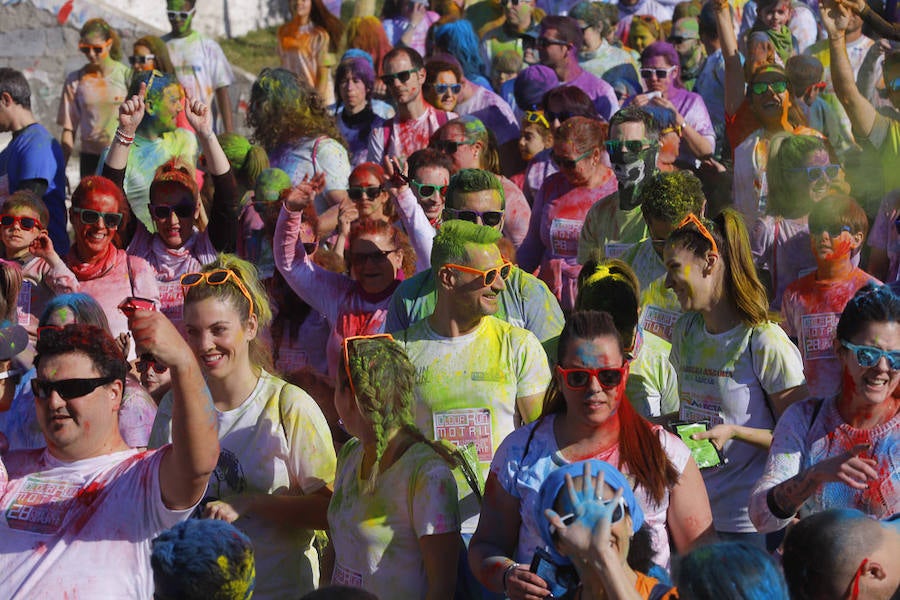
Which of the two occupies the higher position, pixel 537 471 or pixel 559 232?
pixel 537 471

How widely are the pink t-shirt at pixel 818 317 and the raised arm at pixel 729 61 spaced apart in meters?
2.79

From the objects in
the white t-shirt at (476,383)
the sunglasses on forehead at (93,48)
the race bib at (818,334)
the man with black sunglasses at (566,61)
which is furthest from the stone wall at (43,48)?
the white t-shirt at (476,383)

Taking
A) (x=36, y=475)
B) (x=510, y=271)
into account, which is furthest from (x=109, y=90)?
(x=36, y=475)

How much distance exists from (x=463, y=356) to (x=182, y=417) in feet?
5.17

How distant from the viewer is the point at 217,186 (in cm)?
696

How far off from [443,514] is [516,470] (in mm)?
264

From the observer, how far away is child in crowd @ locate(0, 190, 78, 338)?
6.23 m

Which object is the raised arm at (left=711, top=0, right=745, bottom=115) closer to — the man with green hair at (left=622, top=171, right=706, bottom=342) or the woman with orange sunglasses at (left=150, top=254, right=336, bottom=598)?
the man with green hair at (left=622, top=171, right=706, bottom=342)

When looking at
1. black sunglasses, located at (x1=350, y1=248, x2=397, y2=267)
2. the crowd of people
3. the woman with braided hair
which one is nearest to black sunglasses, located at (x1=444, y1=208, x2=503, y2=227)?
the crowd of people

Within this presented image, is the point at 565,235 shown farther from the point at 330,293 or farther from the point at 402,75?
the point at 402,75

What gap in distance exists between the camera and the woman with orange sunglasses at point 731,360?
15.7ft

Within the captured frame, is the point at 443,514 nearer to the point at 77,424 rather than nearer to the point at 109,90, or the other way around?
the point at 77,424

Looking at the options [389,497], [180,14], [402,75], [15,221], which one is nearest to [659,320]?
[389,497]

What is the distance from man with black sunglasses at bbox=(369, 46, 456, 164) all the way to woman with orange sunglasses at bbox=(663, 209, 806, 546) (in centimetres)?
400
